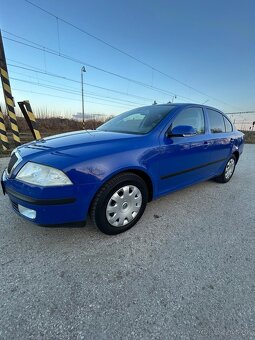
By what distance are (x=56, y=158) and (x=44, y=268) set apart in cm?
97

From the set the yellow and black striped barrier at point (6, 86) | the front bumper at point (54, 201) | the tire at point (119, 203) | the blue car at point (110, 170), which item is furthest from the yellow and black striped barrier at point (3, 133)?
the tire at point (119, 203)

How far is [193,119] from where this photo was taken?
3.14m

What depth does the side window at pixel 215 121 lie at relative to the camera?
3529 millimetres

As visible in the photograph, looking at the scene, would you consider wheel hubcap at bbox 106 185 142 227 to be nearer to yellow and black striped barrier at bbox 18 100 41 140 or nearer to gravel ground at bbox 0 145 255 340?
gravel ground at bbox 0 145 255 340

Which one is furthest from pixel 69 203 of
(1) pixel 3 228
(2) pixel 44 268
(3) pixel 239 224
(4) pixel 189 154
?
(3) pixel 239 224

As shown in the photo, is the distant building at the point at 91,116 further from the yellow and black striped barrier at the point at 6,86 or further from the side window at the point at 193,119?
the side window at the point at 193,119

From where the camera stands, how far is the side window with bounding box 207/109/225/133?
3529mm

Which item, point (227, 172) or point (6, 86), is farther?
point (6, 86)

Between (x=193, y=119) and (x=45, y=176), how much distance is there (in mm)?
2360

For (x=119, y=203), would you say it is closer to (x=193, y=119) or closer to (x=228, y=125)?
(x=193, y=119)

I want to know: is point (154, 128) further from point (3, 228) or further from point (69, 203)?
point (3, 228)

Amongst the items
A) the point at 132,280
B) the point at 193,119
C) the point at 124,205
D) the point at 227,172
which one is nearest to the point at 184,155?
the point at 193,119

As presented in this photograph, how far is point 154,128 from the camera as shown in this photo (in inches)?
99.7

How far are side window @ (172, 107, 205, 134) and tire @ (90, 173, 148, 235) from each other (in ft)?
3.36
